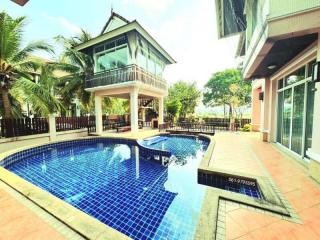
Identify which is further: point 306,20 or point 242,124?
point 242,124

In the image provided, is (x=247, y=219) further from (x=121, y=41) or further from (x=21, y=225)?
(x=121, y=41)

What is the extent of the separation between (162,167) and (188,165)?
3.38ft

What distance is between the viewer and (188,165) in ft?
21.1

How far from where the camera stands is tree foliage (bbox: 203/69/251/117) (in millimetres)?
25688

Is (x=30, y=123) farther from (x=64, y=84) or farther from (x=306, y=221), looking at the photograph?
(x=306, y=221)

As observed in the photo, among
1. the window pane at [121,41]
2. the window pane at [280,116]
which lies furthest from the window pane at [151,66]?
the window pane at [280,116]

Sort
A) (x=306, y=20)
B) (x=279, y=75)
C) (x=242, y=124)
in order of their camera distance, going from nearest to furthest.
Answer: (x=306, y=20)
(x=279, y=75)
(x=242, y=124)

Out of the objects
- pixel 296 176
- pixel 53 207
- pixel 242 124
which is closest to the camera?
pixel 53 207

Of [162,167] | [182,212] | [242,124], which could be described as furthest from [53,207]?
[242,124]

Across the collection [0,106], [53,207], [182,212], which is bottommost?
[182,212]

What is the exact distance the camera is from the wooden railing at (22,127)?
905cm

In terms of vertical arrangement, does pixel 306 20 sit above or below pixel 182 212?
above

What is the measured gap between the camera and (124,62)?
41.4 feet

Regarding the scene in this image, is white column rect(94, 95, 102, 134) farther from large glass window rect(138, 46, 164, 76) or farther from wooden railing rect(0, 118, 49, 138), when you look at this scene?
large glass window rect(138, 46, 164, 76)
